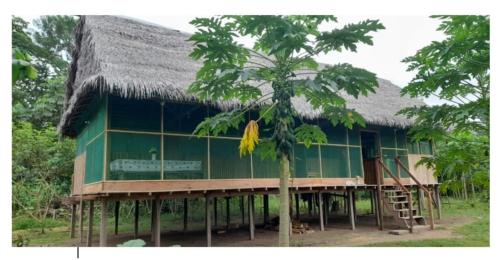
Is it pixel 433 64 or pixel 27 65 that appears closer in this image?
pixel 27 65

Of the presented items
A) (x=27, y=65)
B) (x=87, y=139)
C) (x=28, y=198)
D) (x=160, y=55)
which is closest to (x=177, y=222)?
(x=28, y=198)

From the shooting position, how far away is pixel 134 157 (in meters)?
5.52

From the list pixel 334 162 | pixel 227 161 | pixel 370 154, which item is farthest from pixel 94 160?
pixel 370 154

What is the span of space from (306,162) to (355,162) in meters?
1.38

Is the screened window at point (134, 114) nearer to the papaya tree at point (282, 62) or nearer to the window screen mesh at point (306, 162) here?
the papaya tree at point (282, 62)

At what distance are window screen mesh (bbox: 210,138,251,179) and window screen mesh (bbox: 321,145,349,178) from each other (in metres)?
1.80

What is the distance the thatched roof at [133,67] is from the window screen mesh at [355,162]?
0.70 metres

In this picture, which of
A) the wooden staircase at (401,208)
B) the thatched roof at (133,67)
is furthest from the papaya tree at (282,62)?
the wooden staircase at (401,208)

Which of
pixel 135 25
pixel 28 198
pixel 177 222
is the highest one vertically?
pixel 135 25

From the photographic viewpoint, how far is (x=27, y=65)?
1.97 m

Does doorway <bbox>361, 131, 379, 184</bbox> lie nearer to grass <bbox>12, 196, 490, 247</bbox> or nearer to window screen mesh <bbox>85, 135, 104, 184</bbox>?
grass <bbox>12, 196, 490, 247</bbox>

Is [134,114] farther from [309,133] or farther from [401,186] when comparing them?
[401,186]
